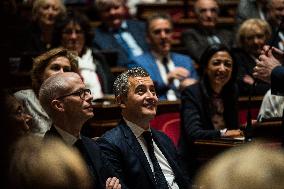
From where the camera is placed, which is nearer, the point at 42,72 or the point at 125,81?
the point at 125,81

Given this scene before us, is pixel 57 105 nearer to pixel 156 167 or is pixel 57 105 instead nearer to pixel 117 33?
pixel 156 167

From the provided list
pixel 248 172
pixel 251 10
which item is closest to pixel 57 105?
pixel 248 172

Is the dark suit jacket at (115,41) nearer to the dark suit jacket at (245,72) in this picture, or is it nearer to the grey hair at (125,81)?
the dark suit jacket at (245,72)

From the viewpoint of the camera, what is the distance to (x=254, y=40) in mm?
3428

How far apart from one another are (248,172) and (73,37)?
251 cm

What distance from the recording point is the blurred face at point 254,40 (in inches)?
134

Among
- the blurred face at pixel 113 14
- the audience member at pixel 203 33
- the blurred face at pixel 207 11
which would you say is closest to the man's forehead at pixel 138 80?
the blurred face at pixel 113 14

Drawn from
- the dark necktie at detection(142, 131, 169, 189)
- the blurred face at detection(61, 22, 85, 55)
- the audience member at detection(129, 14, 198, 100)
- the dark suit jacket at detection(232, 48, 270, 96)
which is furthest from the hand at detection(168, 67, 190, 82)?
the dark necktie at detection(142, 131, 169, 189)

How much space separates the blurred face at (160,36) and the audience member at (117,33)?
21 cm

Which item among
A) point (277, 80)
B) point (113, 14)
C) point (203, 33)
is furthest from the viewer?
point (203, 33)

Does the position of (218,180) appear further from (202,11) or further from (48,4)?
(202,11)

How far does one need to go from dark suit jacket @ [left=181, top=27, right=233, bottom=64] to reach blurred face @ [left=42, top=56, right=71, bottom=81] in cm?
162

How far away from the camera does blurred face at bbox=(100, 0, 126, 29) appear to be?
145 inches

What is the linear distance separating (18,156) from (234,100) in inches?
90.6
